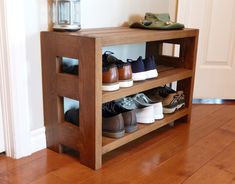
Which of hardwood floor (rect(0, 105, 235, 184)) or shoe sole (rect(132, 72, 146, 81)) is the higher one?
shoe sole (rect(132, 72, 146, 81))

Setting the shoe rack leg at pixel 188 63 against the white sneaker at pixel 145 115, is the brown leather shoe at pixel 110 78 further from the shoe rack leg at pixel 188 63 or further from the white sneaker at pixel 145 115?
the shoe rack leg at pixel 188 63

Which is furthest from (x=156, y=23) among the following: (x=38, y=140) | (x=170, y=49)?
(x=38, y=140)

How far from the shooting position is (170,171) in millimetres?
1244

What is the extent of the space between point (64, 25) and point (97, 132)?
482 mm

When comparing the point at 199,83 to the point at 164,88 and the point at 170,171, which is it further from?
the point at 170,171

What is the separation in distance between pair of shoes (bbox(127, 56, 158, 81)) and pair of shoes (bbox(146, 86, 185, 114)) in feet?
0.76

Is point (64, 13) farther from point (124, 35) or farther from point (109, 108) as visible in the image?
point (109, 108)

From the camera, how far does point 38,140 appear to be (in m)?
1.39

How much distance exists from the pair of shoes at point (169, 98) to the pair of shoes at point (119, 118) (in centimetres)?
24

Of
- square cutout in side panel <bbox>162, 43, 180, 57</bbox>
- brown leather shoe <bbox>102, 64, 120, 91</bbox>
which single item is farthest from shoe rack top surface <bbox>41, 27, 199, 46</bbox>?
square cutout in side panel <bbox>162, 43, 180, 57</bbox>

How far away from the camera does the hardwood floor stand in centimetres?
118

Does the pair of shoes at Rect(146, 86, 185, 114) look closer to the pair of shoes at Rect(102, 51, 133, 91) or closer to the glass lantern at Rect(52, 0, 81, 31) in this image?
the pair of shoes at Rect(102, 51, 133, 91)

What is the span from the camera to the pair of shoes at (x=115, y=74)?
48.9 inches

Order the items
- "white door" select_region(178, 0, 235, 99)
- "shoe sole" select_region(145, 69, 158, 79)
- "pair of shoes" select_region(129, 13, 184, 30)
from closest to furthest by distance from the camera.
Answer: "shoe sole" select_region(145, 69, 158, 79) < "pair of shoes" select_region(129, 13, 184, 30) < "white door" select_region(178, 0, 235, 99)
